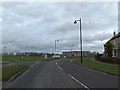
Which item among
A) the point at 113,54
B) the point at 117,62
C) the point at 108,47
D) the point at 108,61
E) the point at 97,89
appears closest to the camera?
the point at 97,89

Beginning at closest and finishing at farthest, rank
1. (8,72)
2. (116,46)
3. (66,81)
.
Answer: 1. (66,81)
2. (8,72)
3. (116,46)

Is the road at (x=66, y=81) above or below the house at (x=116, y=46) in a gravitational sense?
below

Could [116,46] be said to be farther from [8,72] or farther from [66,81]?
[8,72]

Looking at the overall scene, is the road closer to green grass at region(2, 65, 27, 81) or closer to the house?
green grass at region(2, 65, 27, 81)

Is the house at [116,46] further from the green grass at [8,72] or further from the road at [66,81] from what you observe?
the green grass at [8,72]

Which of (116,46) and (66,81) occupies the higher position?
(116,46)

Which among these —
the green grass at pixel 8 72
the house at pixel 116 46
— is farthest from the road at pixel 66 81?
the house at pixel 116 46

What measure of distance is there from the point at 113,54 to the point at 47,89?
31.9 m

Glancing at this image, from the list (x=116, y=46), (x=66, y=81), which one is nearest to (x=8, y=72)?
(x=66, y=81)

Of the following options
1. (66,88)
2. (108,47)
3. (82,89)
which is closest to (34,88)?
(66,88)

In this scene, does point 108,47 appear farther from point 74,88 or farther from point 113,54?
point 74,88

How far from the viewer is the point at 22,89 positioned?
24.3 feet

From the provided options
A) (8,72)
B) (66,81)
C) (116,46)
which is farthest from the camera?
(116,46)

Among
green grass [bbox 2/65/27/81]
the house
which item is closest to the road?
green grass [bbox 2/65/27/81]
